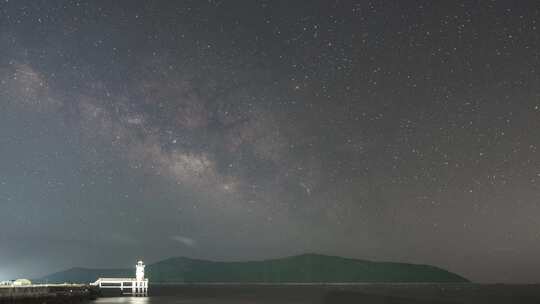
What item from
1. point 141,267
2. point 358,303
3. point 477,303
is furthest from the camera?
point 141,267

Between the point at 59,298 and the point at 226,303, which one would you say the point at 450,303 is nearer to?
the point at 226,303

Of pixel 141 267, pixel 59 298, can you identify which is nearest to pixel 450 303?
pixel 141 267

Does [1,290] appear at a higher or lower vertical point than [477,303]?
higher

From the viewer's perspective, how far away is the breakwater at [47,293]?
7675 cm

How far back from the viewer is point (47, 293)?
3529 inches

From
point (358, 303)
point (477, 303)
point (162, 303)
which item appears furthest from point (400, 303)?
point (162, 303)

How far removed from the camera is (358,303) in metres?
115

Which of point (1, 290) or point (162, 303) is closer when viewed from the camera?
point (1, 290)

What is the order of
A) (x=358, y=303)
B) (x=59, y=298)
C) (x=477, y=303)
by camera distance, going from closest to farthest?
(x=59, y=298) < (x=358, y=303) < (x=477, y=303)

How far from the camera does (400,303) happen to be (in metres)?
118

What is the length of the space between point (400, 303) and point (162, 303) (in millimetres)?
52872

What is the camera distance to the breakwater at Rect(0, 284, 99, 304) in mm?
76750

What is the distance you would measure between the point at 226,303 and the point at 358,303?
29.1m

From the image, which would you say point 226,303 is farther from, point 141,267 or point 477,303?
point 477,303
